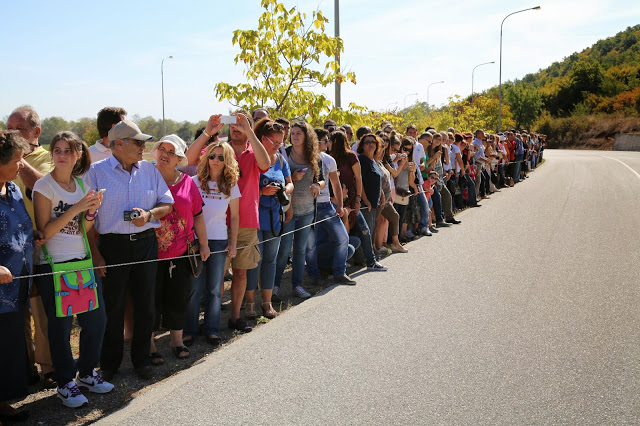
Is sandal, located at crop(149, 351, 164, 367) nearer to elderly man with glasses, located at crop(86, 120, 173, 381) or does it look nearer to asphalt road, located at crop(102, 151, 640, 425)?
elderly man with glasses, located at crop(86, 120, 173, 381)

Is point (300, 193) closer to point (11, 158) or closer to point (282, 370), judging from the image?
point (282, 370)

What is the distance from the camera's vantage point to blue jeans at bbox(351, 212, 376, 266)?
862cm

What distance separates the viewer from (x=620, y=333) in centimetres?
564

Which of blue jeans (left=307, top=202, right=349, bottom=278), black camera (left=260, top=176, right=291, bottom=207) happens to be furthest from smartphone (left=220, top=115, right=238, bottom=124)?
blue jeans (left=307, top=202, right=349, bottom=278)

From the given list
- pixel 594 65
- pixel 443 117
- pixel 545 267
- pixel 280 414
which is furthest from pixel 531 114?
pixel 280 414

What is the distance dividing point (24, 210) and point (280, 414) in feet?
7.36

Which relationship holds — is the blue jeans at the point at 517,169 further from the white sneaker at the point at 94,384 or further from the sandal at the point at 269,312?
the white sneaker at the point at 94,384

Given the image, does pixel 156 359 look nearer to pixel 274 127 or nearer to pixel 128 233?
pixel 128 233

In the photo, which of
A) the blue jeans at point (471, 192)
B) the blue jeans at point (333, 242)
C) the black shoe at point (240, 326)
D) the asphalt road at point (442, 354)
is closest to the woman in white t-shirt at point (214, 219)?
the black shoe at point (240, 326)

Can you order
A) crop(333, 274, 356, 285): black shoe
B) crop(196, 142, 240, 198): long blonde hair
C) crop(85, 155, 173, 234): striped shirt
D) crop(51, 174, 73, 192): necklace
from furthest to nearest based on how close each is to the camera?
crop(333, 274, 356, 285): black shoe, crop(196, 142, 240, 198): long blonde hair, crop(85, 155, 173, 234): striped shirt, crop(51, 174, 73, 192): necklace

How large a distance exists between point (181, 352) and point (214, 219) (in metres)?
1.25

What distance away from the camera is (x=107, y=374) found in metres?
4.71

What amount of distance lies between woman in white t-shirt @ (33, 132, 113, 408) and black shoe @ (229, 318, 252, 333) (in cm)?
170

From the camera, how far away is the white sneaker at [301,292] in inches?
284
